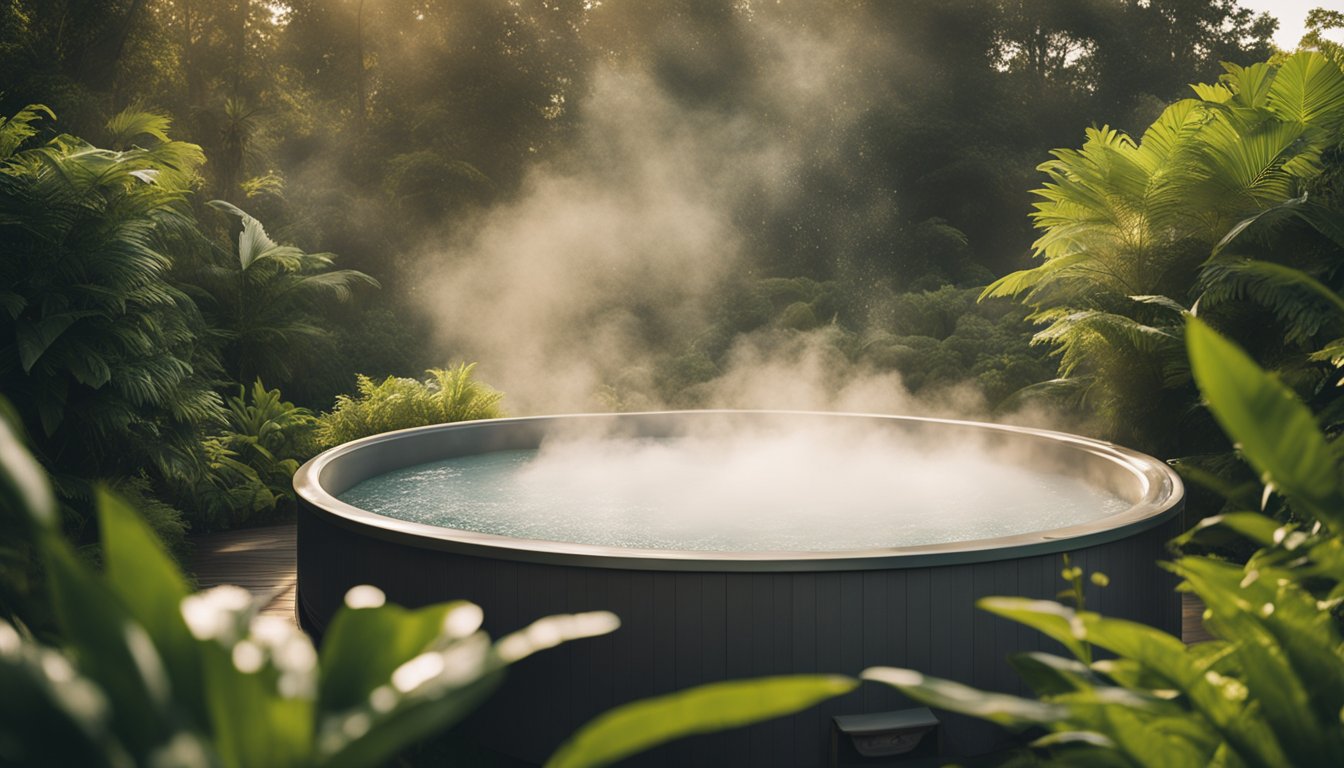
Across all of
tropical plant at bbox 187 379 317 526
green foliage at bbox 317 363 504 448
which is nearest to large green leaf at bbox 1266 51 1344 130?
green foliage at bbox 317 363 504 448

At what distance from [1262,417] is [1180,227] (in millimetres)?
5547

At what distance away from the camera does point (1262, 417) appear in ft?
2.34

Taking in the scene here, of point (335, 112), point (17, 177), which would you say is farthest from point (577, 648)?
point (335, 112)

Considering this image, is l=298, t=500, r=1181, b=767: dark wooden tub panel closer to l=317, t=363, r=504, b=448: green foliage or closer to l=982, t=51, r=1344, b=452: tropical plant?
Answer: l=982, t=51, r=1344, b=452: tropical plant

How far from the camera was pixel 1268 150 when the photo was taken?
4805mm

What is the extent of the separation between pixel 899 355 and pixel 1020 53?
420 inches

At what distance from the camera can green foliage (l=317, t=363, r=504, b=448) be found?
7027 mm

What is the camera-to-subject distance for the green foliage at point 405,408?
23.1 ft

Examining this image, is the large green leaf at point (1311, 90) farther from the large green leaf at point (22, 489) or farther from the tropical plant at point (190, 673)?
the large green leaf at point (22, 489)

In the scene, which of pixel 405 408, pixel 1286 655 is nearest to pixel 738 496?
pixel 405 408

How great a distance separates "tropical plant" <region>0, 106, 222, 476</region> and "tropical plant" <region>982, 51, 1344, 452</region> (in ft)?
16.6

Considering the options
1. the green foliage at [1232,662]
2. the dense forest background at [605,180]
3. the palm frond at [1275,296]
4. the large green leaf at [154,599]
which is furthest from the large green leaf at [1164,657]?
the dense forest background at [605,180]

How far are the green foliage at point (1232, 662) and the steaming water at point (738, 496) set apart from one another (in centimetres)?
252

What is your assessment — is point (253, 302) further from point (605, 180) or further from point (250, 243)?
point (605, 180)
